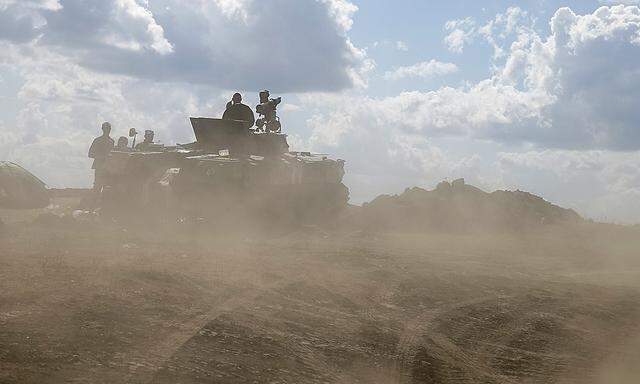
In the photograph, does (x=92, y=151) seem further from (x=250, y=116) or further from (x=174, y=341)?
(x=174, y=341)

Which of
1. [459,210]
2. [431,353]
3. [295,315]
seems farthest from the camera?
[459,210]

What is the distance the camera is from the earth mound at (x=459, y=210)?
95.1 ft

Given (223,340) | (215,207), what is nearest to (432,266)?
(215,207)

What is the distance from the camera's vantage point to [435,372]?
8.54 metres

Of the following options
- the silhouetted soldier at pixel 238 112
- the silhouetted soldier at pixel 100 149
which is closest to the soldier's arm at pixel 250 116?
the silhouetted soldier at pixel 238 112

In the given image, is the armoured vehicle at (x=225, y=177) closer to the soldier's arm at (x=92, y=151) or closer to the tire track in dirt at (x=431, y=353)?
the soldier's arm at (x=92, y=151)

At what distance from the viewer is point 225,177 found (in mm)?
21328

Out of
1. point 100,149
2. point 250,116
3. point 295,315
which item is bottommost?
point 295,315

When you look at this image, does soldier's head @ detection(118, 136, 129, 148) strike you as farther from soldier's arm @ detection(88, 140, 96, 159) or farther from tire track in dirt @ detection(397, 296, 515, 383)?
tire track in dirt @ detection(397, 296, 515, 383)

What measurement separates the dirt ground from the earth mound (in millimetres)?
9812

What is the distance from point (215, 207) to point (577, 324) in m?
12.3

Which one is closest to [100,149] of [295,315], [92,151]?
[92,151]

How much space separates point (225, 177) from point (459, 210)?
41.3 ft

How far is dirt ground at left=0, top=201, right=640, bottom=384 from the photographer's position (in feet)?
26.2
